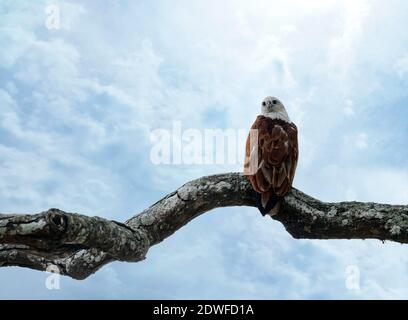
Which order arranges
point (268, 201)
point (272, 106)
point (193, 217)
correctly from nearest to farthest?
point (268, 201) < point (193, 217) < point (272, 106)

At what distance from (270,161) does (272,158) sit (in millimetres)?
52

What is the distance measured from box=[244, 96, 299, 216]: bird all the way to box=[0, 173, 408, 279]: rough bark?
0.49ft

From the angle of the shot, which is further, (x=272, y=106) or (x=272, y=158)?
(x=272, y=106)

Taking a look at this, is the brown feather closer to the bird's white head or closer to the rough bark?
the rough bark

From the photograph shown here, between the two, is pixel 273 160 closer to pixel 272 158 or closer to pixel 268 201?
pixel 272 158

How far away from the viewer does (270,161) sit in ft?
20.3

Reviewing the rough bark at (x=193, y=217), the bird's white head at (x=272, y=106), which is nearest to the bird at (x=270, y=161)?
the rough bark at (x=193, y=217)

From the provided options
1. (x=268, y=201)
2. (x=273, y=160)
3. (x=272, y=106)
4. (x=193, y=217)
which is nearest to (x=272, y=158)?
(x=273, y=160)
